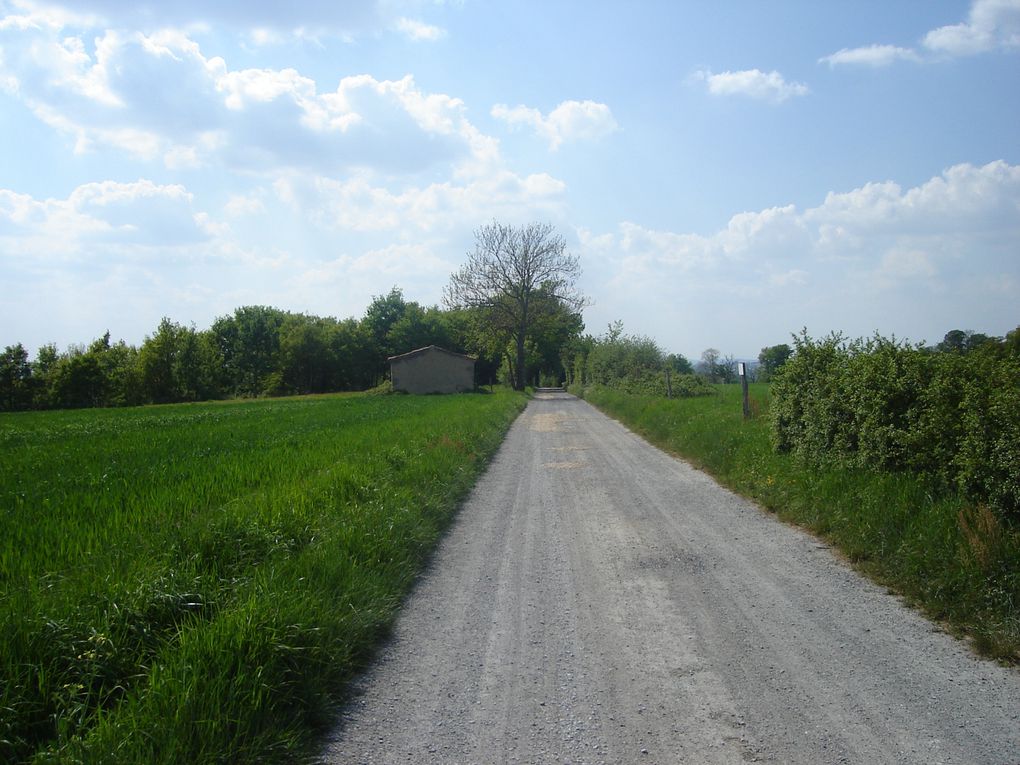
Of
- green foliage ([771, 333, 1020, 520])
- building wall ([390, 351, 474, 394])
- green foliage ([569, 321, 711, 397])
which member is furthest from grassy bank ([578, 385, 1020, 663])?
building wall ([390, 351, 474, 394])

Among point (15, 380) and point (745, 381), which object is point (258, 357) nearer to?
point (15, 380)

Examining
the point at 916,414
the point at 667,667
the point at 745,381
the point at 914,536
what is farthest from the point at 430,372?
the point at 667,667

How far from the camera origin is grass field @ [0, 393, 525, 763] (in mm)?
3307

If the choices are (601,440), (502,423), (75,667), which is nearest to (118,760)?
(75,667)

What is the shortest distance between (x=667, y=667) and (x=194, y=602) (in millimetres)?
3217

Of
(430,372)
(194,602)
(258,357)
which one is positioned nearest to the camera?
(194,602)

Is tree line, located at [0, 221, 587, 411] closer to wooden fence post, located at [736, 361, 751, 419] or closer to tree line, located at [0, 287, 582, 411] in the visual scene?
tree line, located at [0, 287, 582, 411]

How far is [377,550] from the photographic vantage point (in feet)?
21.3

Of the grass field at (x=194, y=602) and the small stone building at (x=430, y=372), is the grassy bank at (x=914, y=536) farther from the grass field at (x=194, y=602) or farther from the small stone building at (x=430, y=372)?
the small stone building at (x=430, y=372)

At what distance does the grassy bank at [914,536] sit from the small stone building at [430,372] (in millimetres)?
47650

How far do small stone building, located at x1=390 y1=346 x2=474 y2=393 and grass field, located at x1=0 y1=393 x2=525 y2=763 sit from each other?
47.9 metres

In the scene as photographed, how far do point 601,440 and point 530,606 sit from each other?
13.7m

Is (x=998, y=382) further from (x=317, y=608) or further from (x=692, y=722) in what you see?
(x=317, y=608)

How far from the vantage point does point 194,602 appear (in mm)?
4625
